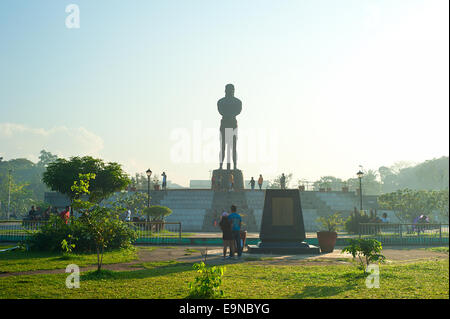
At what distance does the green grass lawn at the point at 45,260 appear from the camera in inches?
412

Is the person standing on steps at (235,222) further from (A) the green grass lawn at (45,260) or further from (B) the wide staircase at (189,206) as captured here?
(B) the wide staircase at (189,206)

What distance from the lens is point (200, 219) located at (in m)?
32.8

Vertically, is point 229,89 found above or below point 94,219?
above

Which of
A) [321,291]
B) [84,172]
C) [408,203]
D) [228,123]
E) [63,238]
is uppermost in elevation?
[228,123]

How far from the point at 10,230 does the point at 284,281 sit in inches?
585

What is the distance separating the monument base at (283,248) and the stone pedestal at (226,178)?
78.5ft

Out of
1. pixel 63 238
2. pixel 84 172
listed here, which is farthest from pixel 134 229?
pixel 84 172

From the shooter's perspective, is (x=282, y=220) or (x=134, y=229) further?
(x=134, y=229)

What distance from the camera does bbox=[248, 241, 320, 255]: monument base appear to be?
1509cm

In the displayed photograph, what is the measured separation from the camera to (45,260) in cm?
1186

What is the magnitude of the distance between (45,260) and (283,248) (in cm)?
772

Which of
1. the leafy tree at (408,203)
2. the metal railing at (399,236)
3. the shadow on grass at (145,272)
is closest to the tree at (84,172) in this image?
the metal railing at (399,236)

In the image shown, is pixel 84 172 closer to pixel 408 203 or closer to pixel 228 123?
pixel 228 123

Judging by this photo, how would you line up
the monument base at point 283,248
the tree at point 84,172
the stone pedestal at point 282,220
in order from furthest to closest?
the tree at point 84,172 < the stone pedestal at point 282,220 < the monument base at point 283,248
